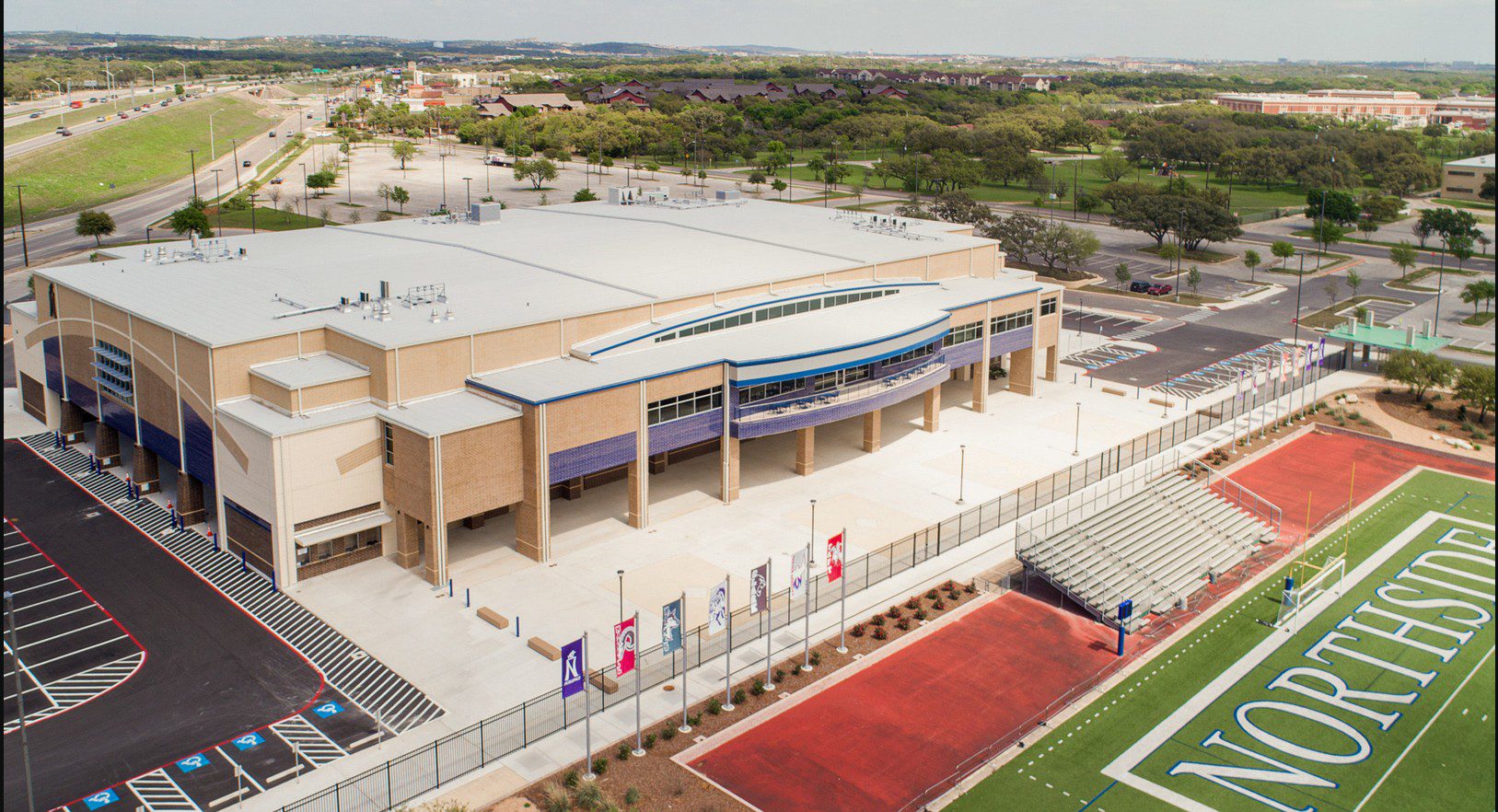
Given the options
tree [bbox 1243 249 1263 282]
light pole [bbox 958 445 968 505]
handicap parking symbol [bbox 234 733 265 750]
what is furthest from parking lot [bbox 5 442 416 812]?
tree [bbox 1243 249 1263 282]

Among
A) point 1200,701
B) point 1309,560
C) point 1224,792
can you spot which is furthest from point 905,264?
point 1224,792

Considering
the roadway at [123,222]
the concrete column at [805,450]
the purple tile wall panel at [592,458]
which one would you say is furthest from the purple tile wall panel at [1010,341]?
the roadway at [123,222]

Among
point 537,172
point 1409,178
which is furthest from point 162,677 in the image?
point 1409,178

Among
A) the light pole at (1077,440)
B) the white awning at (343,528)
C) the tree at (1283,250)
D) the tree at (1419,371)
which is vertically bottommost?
the light pole at (1077,440)

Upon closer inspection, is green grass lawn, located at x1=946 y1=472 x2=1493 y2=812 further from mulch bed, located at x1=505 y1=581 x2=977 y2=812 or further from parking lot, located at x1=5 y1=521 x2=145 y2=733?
parking lot, located at x1=5 y1=521 x2=145 y2=733

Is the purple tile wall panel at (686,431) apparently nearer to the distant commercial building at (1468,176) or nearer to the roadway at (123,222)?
the distant commercial building at (1468,176)

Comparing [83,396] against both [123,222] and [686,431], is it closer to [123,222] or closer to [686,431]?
[686,431]
